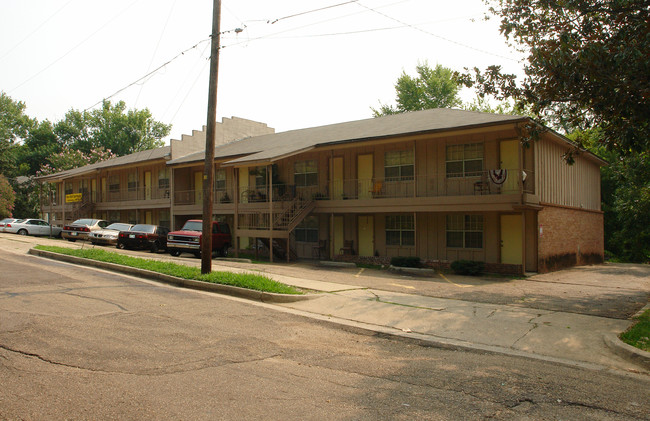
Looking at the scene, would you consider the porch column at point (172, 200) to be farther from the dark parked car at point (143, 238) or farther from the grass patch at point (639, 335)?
the grass patch at point (639, 335)

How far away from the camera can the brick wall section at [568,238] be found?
18553 mm

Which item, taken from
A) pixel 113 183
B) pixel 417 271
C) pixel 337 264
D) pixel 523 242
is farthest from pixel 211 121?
pixel 113 183

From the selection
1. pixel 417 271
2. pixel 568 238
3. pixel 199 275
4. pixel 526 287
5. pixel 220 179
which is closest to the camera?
pixel 199 275

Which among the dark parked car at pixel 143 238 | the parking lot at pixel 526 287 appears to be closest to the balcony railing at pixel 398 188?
the parking lot at pixel 526 287

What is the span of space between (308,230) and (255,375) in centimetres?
1831

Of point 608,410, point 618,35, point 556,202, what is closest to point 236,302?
point 608,410

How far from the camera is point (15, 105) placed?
72.9 metres

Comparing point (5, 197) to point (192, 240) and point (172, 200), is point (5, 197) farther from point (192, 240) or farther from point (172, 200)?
point (192, 240)

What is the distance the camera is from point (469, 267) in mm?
17156

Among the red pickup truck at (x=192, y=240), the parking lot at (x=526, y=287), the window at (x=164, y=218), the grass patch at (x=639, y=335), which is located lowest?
the parking lot at (x=526, y=287)

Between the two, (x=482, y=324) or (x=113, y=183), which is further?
(x=113, y=183)

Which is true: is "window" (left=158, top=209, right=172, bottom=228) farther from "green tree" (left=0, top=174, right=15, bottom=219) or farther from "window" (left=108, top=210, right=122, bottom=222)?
"green tree" (left=0, top=174, right=15, bottom=219)

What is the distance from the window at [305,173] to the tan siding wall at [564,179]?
10.2 m

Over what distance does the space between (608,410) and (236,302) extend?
7627 millimetres
